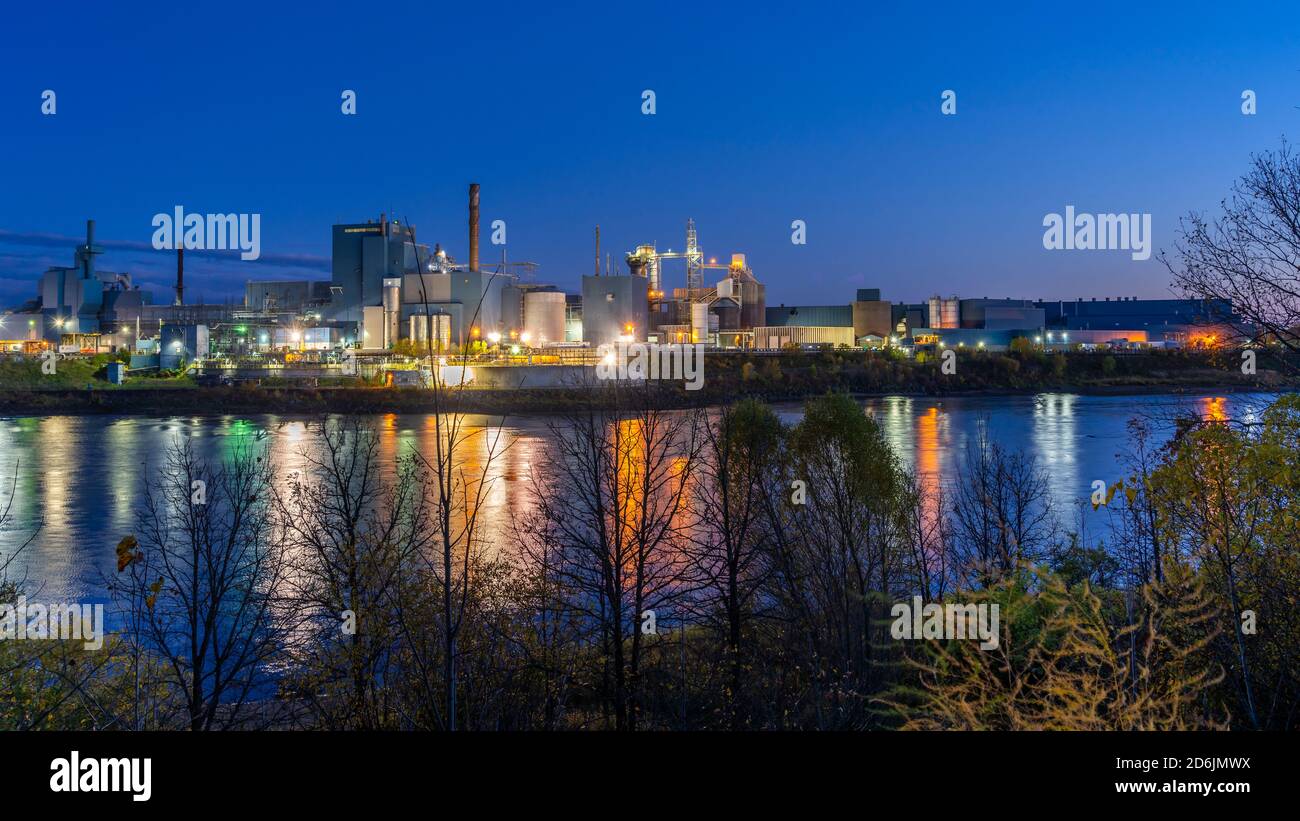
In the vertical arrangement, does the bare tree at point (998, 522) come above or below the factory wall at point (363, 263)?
below

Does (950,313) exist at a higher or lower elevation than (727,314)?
higher

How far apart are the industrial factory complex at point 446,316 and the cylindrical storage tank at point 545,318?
0.23 feet

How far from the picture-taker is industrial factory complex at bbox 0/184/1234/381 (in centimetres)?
5241

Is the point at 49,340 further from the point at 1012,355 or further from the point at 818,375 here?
the point at 1012,355

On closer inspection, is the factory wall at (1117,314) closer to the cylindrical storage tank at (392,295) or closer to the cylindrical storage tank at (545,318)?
the cylindrical storage tank at (545,318)

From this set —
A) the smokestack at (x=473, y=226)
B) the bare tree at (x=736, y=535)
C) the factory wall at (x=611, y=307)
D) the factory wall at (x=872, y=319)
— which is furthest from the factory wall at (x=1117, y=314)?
the bare tree at (x=736, y=535)

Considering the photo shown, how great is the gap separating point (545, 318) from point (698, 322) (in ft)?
33.3

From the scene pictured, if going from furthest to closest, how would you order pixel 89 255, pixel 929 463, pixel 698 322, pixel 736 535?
1. pixel 89 255
2. pixel 698 322
3. pixel 929 463
4. pixel 736 535

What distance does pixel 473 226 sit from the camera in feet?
185

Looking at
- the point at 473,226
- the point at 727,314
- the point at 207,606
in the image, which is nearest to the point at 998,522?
the point at 207,606

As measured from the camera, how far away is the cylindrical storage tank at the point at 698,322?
5838cm

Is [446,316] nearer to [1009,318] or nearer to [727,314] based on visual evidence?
[727,314]

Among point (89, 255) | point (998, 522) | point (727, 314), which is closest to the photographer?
point (998, 522)
